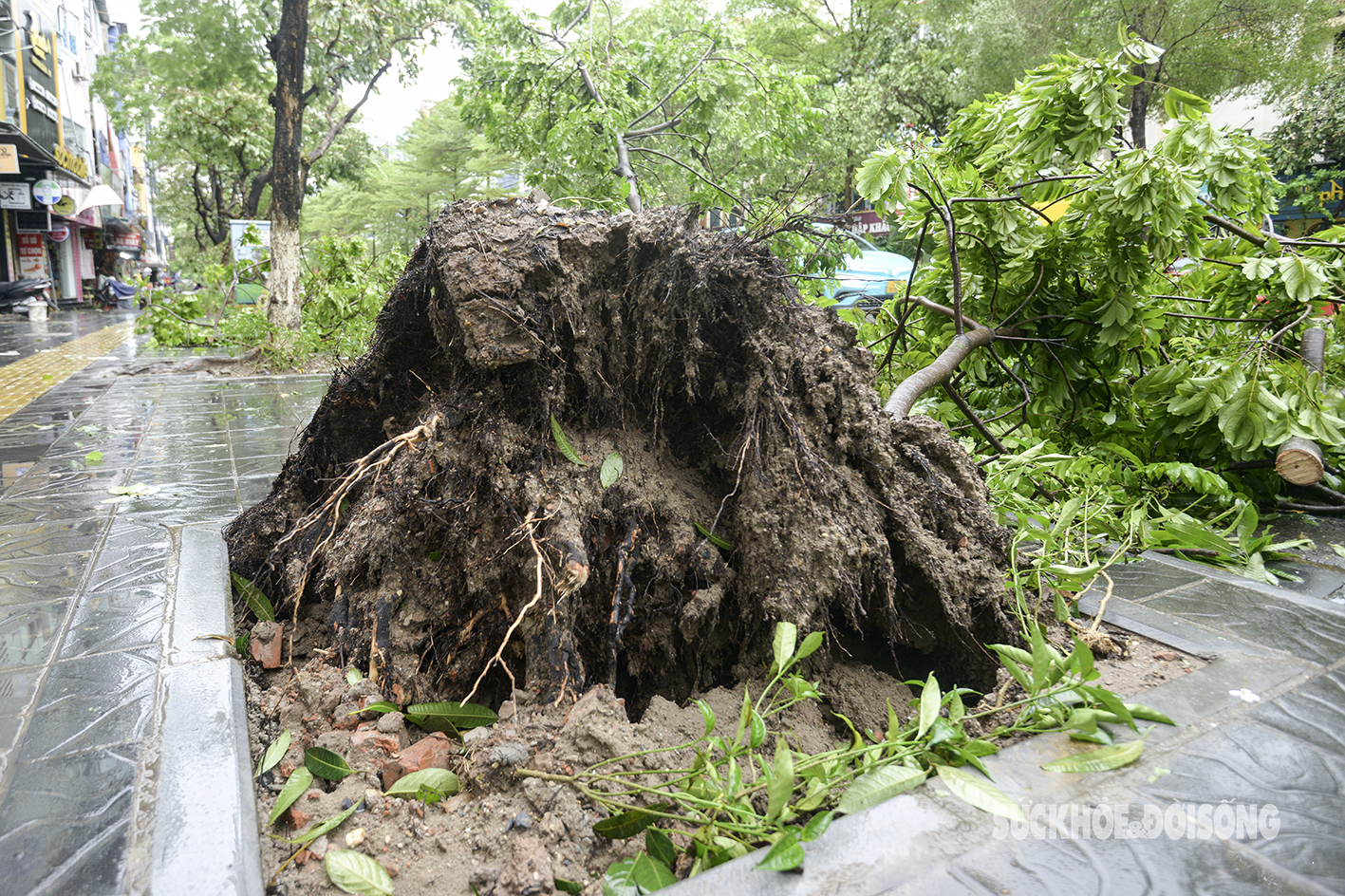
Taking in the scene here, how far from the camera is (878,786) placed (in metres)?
1.67

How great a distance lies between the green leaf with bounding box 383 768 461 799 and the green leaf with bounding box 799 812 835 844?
92 cm

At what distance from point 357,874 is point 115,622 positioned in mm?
1851

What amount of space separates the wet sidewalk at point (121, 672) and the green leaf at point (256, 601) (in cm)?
8

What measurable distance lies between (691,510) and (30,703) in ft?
6.83

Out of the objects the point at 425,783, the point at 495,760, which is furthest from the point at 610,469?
the point at 425,783

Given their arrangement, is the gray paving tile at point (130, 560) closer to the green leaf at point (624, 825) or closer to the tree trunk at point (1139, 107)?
the green leaf at point (624, 825)

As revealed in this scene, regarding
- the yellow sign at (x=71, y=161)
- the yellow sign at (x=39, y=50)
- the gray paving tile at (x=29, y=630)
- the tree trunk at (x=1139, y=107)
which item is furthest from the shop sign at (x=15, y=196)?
the tree trunk at (x=1139, y=107)

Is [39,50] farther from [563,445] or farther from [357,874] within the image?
[357,874]

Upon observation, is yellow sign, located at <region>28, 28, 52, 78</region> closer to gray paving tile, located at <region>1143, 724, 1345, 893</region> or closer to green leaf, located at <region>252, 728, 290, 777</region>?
green leaf, located at <region>252, 728, 290, 777</region>

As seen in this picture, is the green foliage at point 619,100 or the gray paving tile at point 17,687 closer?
the gray paving tile at point 17,687

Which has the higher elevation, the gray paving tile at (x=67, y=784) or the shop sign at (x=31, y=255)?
the shop sign at (x=31, y=255)

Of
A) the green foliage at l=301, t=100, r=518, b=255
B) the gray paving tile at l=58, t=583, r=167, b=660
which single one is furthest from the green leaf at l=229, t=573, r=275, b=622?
the green foliage at l=301, t=100, r=518, b=255

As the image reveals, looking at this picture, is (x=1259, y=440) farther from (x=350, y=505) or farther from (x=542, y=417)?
(x=350, y=505)

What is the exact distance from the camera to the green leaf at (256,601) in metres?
2.80
